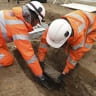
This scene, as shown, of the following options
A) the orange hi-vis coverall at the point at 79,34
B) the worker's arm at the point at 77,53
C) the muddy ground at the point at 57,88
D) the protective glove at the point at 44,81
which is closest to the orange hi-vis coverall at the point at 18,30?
the protective glove at the point at 44,81

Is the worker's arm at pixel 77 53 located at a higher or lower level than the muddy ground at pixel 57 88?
higher

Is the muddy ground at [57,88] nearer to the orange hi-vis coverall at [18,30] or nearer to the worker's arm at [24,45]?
the orange hi-vis coverall at [18,30]

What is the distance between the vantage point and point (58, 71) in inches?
140

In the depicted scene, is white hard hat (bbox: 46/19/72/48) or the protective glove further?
the protective glove

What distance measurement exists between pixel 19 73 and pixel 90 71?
4.93ft

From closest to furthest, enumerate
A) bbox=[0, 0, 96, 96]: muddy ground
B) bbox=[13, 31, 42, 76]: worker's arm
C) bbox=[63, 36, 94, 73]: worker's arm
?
bbox=[13, 31, 42, 76]: worker's arm, bbox=[0, 0, 96, 96]: muddy ground, bbox=[63, 36, 94, 73]: worker's arm

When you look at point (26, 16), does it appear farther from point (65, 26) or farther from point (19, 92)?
point (19, 92)

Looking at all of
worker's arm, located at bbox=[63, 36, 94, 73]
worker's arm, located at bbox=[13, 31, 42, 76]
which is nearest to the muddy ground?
worker's arm, located at bbox=[63, 36, 94, 73]

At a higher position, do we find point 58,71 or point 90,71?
point 90,71

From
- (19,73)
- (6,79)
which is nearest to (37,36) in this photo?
(19,73)

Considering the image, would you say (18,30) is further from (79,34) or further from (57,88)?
(57,88)

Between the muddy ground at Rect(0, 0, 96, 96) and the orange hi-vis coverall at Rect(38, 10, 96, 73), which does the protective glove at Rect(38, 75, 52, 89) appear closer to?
the muddy ground at Rect(0, 0, 96, 96)

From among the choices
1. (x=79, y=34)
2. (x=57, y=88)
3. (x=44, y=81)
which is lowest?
(x=57, y=88)

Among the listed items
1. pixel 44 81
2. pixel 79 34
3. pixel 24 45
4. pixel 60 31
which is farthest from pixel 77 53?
pixel 24 45
